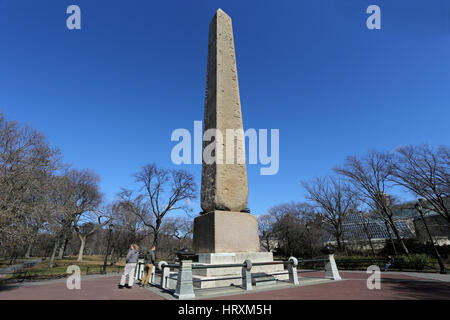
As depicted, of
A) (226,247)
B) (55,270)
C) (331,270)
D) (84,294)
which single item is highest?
(226,247)

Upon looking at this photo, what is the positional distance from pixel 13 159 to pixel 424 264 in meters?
24.1

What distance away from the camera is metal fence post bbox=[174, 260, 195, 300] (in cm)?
472

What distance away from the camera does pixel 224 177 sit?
688 centimetres

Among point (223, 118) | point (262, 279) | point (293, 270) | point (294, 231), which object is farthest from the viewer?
point (294, 231)

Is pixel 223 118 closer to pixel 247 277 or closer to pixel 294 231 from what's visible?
pixel 247 277

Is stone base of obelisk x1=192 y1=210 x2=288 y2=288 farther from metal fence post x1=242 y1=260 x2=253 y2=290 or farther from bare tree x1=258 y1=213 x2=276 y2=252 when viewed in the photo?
bare tree x1=258 y1=213 x2=276 y2=252

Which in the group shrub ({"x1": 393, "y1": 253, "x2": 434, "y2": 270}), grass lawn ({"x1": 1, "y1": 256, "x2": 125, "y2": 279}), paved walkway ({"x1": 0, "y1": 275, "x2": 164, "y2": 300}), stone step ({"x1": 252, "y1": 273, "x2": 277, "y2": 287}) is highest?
stone step ({"x1": 252, "y1": 273, "x2": 277, "y2": 287})

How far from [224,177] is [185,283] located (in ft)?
10.2

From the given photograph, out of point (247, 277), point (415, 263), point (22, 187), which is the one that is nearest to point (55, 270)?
point (22, 187)

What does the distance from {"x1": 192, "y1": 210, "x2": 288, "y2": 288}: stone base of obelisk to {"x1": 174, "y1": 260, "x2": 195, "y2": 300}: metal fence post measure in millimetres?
556

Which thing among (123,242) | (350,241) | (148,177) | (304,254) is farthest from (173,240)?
(350,241)

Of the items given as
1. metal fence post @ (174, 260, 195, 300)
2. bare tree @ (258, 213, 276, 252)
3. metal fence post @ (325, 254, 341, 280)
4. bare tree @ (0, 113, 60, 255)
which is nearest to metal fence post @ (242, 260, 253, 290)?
metal fence post @ (174, 260, 195, 300)

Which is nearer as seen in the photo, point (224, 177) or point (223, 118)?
point (224, 177)
